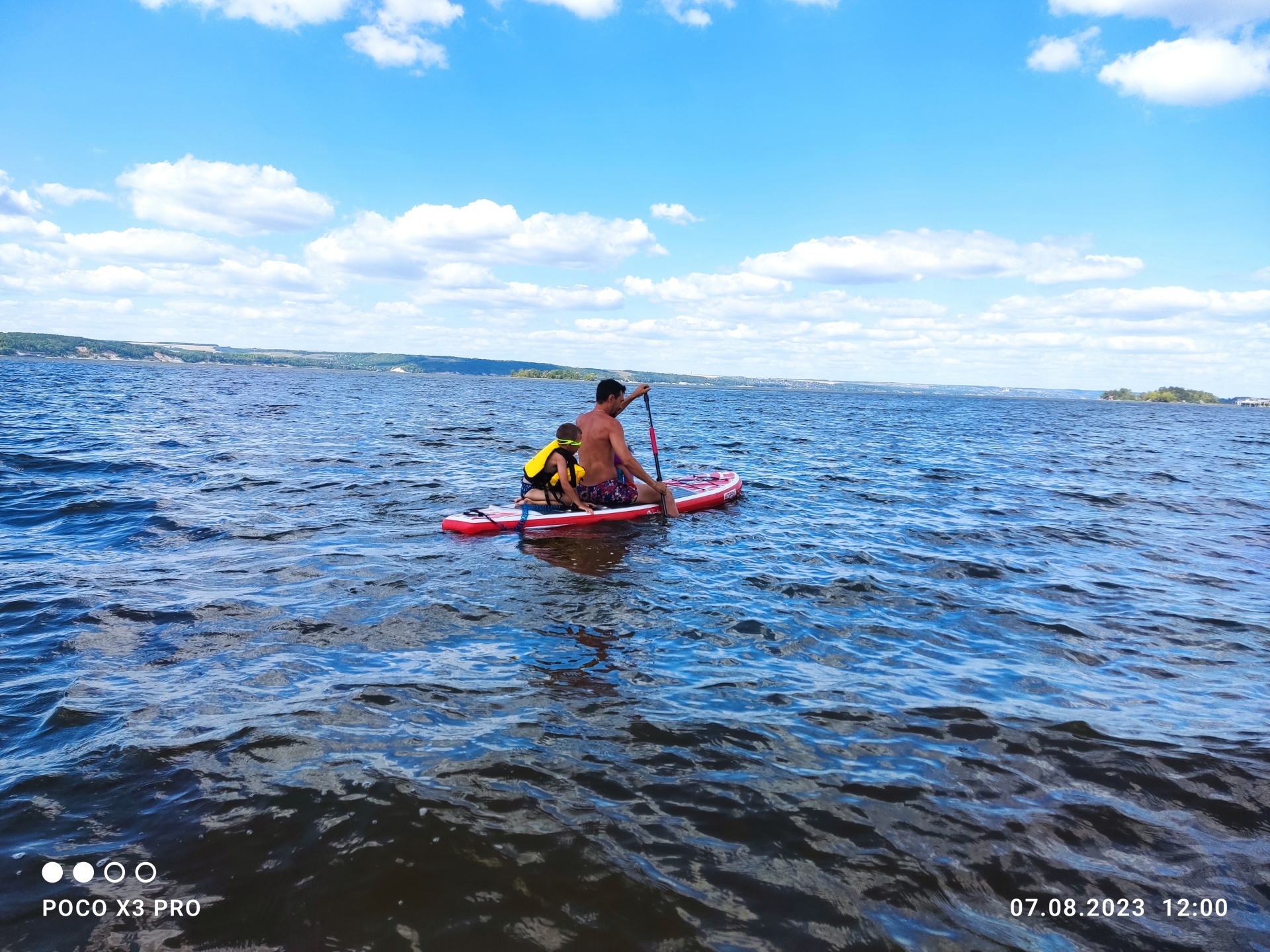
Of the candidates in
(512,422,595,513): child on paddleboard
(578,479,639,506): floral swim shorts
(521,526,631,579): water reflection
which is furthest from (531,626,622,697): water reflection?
(578,479,639,506): floral swim shorts

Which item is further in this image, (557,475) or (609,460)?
(609,460)

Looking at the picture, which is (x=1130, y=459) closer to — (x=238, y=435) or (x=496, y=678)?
(x=496, y=678)

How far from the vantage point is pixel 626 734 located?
5266 millimetres

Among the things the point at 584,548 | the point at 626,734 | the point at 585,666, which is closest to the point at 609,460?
the point at 584,548

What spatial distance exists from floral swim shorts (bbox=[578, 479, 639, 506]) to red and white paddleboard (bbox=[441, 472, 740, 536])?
22 centimetres

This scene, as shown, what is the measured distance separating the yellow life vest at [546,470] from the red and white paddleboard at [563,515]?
0.67 m

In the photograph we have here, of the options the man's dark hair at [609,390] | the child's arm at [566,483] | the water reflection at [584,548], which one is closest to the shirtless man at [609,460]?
the man's dark hair at [609,390]

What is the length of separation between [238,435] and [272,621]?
23367mm

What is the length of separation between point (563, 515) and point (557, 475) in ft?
2.79

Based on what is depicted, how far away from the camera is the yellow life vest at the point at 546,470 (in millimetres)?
13117

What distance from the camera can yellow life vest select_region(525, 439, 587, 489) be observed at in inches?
516

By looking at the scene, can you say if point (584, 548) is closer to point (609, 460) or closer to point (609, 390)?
point (609, 460)

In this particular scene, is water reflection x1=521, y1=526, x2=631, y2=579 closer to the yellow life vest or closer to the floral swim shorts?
the floral swim shorts

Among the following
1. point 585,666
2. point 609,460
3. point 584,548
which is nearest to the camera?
point 585,666
